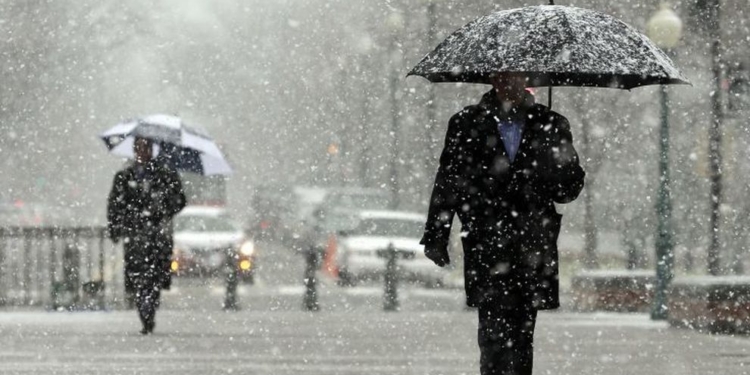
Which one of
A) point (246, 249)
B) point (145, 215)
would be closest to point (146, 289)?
point (145, 215)

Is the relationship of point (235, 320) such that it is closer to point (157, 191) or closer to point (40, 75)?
point (157, 191)

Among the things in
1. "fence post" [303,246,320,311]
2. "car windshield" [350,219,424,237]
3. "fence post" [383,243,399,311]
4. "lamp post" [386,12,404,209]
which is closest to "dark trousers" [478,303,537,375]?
"fence post" [303,246,320,311]

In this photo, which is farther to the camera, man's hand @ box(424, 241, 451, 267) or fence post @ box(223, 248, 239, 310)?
fence post @ box(223, 248, 239, 310)

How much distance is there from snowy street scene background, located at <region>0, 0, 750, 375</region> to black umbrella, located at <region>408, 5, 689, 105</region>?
1.03ft

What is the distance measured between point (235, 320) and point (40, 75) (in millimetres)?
24369

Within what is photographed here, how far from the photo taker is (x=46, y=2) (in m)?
41.4

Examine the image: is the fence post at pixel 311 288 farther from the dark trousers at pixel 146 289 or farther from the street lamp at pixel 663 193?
the dark trousers at pixel 146 289

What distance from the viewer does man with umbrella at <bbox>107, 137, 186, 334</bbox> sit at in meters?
14.9

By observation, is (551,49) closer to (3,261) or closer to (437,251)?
(437,251)

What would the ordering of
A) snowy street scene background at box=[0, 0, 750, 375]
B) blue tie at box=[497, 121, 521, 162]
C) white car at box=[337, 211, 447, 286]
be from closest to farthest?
blue tie at box=[497, 121, 521, 162], snowy street scene background at box=[0, 0, 750, 375], white car at box=[337, 211, 447, 286]

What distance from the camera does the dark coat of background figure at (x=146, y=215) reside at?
14.9m

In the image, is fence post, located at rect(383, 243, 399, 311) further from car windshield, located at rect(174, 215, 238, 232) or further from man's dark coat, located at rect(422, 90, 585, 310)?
man's dark coat, located at rect(422, 90, 585, 310)

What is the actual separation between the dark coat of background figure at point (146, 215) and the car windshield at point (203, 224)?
12784 mm

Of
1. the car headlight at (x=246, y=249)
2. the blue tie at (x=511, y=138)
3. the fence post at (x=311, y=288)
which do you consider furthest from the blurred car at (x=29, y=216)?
the blue tie at (x=511, y=138)
